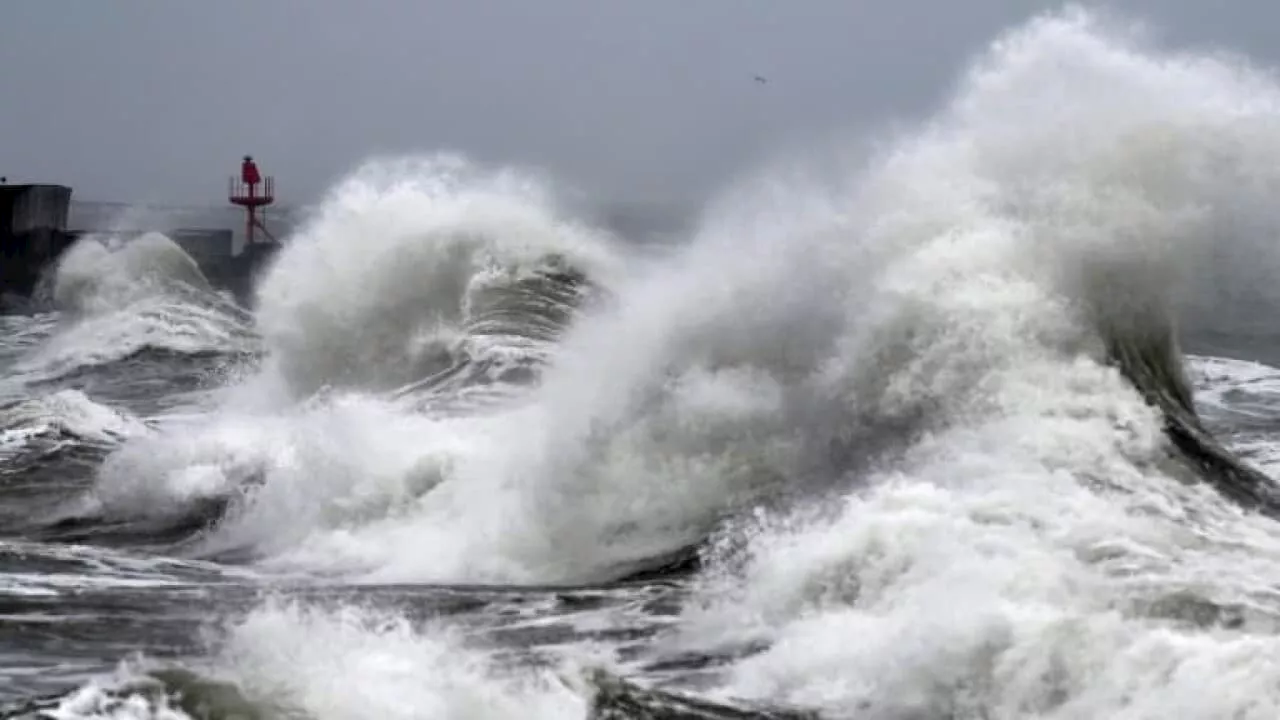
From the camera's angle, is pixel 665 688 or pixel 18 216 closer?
pixel 665 688

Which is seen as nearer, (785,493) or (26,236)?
(785,493)

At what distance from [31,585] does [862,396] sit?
191 inches

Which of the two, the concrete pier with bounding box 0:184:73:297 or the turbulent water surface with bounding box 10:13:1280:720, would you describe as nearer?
the turbulent water surface with bounding box 10:13:1280:720

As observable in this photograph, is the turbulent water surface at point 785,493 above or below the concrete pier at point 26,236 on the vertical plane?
below

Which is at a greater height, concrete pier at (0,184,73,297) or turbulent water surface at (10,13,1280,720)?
concrete pier at (0,184,73,297)

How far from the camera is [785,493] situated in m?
8.90

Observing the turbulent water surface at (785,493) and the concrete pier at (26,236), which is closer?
the turbulent water surface at (785,493)

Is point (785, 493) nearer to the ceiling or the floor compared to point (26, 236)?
nearer to the floor

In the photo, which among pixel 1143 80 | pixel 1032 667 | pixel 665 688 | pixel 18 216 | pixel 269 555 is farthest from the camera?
pixel 18 216

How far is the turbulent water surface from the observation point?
6.04 meters

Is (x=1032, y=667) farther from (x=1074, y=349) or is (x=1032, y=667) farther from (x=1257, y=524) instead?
(x=1074, y=349)

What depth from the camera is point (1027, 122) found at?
440 inches

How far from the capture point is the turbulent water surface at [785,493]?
238 inches

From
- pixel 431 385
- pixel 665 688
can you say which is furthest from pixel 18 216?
pixel 665 688
